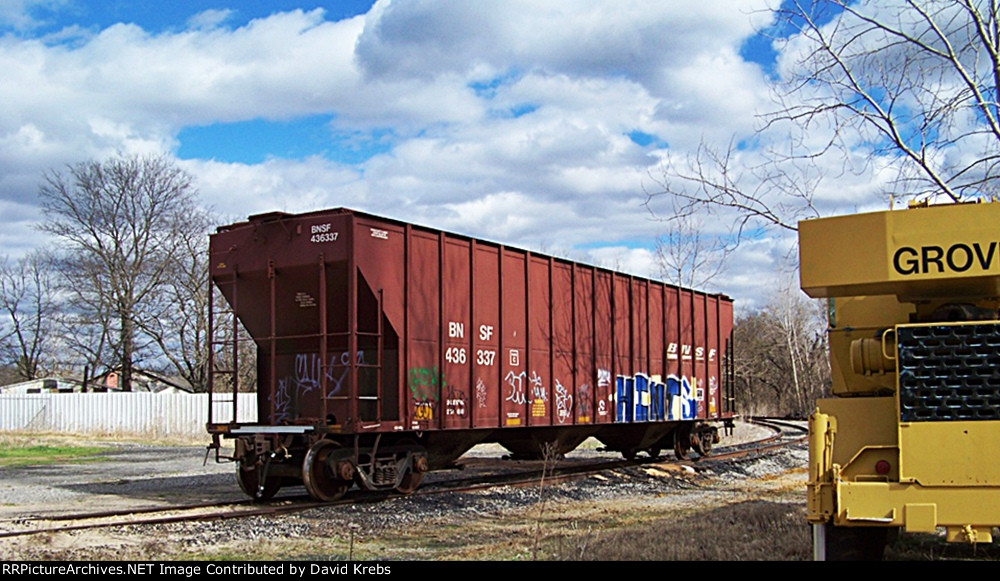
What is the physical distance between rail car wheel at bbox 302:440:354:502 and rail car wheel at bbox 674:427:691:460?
956 cm

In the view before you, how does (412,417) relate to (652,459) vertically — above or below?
above

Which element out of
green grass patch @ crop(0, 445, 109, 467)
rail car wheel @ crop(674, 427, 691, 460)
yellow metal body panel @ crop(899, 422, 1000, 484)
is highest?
yellow metal body panel @ crop(899, 422, 1000, 484)

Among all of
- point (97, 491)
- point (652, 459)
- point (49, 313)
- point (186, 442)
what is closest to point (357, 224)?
point (97, 491)

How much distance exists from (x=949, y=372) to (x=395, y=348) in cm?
828

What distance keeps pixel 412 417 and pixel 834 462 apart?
7558mm

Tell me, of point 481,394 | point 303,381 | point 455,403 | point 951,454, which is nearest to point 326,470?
point 303,381

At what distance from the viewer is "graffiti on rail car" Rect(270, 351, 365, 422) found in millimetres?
13258

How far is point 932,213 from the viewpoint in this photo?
5918mm

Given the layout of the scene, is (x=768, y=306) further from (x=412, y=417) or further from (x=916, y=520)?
(x=916, y=520)

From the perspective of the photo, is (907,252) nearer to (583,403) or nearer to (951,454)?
(951,454)

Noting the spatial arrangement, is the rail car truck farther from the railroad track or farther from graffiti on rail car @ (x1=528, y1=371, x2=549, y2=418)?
graffiti on rail car @ (x1=528, y1=371, x2=549, y2=418)

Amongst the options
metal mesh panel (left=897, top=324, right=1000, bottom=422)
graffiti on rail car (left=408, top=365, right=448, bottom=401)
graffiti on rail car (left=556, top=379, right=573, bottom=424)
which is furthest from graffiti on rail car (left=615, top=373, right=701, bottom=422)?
metal mesh panel (left=897, top=324, right=1000, bottom=422)

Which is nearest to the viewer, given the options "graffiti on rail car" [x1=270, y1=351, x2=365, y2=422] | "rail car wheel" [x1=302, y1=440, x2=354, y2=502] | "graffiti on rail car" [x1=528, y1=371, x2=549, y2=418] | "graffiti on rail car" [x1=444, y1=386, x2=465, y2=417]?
"rail car wheel" [x1=302, y1=440, x2=354, y2=502]

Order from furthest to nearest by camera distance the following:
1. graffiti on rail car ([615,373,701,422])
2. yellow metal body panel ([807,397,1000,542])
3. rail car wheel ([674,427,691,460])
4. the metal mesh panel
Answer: rail car wheel ([674,427,691,460]), graffiti on rail car ([615,373,701,422]), the metal mesh panel, yellow metal body panel ([807,397,1000,542])
